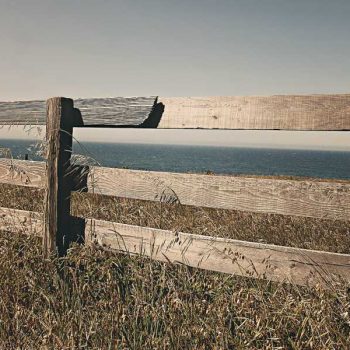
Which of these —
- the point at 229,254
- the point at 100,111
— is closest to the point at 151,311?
the point at 229,254

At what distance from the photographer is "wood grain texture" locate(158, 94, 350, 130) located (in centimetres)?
306

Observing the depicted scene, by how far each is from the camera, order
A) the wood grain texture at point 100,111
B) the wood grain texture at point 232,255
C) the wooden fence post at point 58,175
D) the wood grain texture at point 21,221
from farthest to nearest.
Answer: the wood grain texture at point 21,221
the wooden fence post at point 58,175
the wood grain texture at point 100,111
the wood grain texture at point 232,255

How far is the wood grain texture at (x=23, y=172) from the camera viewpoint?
4.38 meters

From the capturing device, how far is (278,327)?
8.52ft

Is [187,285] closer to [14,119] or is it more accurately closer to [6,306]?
[6,306]

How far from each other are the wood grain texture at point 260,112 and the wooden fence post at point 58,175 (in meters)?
0.97

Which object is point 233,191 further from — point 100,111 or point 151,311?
point 100,111

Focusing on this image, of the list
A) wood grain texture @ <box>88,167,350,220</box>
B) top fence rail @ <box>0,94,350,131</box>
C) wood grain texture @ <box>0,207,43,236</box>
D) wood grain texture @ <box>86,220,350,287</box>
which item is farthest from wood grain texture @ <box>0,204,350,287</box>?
top fence rail @ <box>0,94,350,131</box>

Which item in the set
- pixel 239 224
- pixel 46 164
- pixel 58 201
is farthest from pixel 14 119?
pixel 239 224

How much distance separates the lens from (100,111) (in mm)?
4008

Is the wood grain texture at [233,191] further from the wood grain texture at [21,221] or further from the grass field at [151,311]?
the wood grain texture at [21,221]

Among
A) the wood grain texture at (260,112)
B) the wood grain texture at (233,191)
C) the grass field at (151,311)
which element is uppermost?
the wood grain texture at (260,112)

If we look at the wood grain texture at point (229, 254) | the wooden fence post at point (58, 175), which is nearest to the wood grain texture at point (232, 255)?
the wood grain texture at point (229, 254)

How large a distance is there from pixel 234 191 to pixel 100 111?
1.54 m
